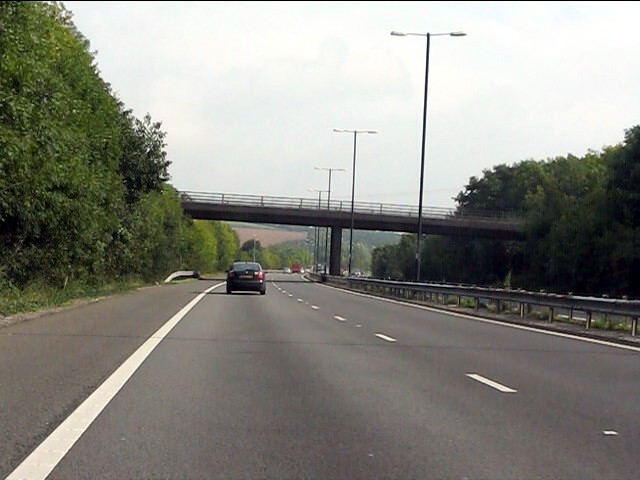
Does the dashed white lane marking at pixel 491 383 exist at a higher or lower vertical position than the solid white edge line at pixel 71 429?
higher

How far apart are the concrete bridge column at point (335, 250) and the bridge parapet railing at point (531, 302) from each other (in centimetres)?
3975

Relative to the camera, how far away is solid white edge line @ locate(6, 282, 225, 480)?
24.8 feet

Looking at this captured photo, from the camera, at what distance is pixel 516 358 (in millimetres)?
17172

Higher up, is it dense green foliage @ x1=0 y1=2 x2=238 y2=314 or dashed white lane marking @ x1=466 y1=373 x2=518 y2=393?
dense green foliage @ x1=0 y1=2 x2=238 y2=314

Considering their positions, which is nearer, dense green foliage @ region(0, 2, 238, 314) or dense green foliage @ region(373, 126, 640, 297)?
dense green foliage @ region(0, 2, 238, 314)

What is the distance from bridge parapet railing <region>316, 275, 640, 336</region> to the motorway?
3.15m

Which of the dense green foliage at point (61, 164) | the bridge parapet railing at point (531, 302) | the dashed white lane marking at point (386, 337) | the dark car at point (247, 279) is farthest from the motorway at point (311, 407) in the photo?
the dark car at point (247, 279)

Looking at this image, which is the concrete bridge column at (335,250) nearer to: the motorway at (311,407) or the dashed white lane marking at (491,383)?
the motorway at (311,407)

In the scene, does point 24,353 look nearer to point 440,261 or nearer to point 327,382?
point 327,382

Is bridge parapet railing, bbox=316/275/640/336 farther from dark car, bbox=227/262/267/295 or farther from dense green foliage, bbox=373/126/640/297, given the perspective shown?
dense green foliage, bbox=373/126/640/297

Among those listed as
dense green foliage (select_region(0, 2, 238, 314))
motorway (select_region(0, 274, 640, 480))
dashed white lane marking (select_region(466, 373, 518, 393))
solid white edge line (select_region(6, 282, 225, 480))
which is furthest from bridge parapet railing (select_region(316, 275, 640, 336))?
dense green foliage (select_region(0, 2, 238, 314))

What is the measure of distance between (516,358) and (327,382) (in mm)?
5141

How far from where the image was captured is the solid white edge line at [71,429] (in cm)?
757

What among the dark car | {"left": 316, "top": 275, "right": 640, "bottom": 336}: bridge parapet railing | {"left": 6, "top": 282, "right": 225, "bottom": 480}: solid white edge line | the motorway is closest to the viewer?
{"left": 6, "top": 282, "right": 225, "bottom": 480}: solid white edge line
